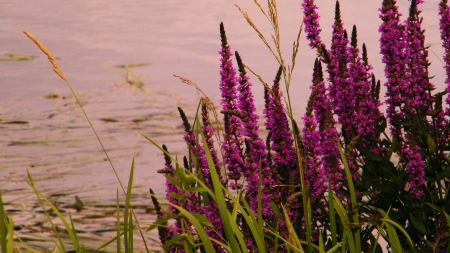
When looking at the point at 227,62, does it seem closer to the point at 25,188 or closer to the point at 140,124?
the point at 25,188

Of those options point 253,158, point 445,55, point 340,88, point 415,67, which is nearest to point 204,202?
point 253,158

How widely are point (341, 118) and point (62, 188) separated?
254 centimetres

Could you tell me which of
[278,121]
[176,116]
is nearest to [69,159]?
[176,116]

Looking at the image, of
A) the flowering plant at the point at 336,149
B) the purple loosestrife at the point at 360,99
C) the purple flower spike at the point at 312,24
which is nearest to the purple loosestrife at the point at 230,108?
the flowering plant at the point at 336,149

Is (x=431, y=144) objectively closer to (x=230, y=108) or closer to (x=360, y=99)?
(x=360, y=99)

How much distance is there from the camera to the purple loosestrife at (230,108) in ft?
10.2

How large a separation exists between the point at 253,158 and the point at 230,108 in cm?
27

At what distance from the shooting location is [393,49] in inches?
→ 127

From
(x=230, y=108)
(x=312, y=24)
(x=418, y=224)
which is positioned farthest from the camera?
(x=312, y=24)

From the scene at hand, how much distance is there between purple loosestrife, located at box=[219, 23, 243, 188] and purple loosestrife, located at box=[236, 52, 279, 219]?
1.9 inches

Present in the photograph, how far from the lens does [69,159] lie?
17.9ft

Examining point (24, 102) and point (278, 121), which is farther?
point (24, 102)

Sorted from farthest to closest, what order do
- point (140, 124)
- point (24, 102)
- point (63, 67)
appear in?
1. point (63, 67)
2. point (24, 102)
3. point (140, 124)

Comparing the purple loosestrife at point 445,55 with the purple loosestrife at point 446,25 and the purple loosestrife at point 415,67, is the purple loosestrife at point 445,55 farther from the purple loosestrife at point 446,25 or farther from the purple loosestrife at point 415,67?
the purple loosestrife at point 415,67
